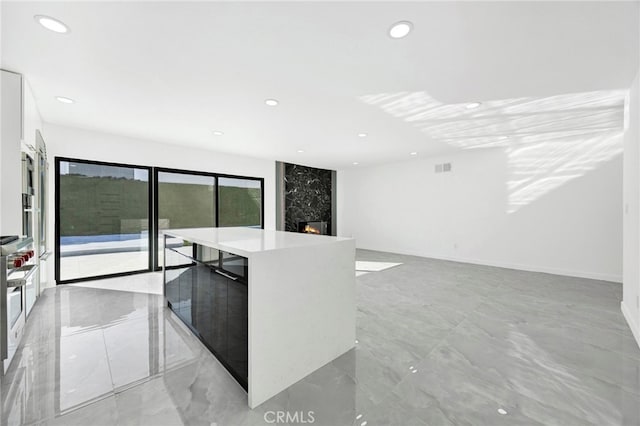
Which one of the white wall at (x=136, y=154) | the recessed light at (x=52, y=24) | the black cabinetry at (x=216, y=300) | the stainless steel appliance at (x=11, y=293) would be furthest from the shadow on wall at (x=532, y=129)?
the white wall at (x=136, y=154)

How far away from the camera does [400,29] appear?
1.94 meters

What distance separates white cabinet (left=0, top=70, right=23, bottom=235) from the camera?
2471 millimetres

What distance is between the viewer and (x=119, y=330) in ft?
8.75

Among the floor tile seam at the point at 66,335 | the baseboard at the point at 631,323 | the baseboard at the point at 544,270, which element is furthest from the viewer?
the baseboard at the point at 544,270

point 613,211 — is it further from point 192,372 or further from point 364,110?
point 192,372

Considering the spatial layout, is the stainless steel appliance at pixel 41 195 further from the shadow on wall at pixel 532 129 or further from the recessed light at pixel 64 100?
the shadow on wall at pixel 532 129

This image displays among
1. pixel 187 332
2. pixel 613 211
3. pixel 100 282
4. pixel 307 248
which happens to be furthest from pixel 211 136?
pixel 613 211

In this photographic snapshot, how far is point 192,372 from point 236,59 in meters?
2.54

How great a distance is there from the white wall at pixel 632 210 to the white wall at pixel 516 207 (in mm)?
2101

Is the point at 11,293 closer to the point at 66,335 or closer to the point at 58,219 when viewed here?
the point at 66,335

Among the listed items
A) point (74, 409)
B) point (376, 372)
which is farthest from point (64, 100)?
point (376, 372)

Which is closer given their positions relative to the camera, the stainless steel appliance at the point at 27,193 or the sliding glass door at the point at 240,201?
the stainless steel appliance at the point at 27,193

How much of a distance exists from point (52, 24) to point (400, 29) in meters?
2.46

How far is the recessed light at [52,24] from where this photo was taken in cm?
185
